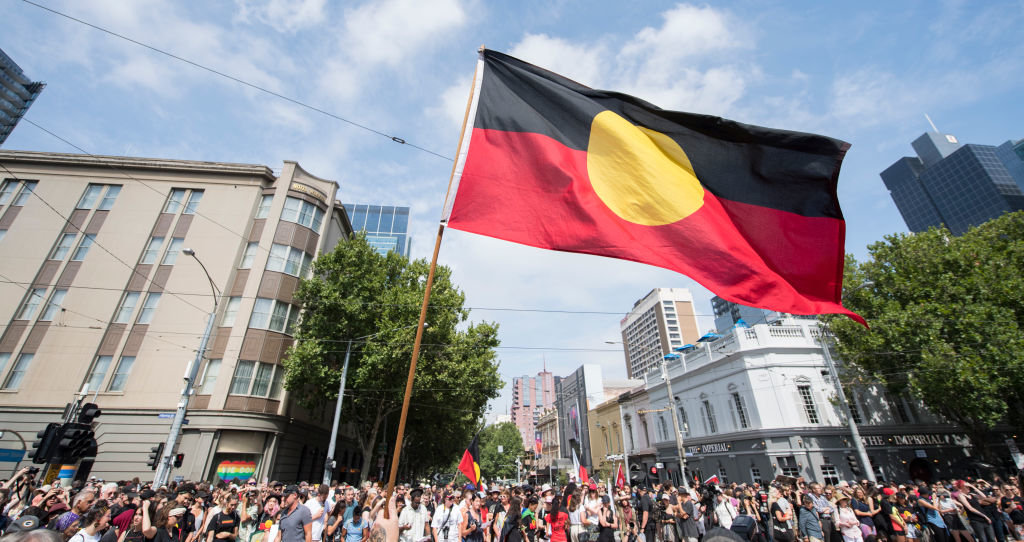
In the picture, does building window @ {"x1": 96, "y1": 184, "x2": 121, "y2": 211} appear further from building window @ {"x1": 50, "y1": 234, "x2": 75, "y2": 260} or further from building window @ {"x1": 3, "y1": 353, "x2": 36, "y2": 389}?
building window @ {"x1": 3, "y1": 353, "x2": 36, "y2": 389}

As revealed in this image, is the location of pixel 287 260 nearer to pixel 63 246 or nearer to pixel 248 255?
pixel 248 255

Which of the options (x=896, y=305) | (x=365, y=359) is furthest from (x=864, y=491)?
(x=365, y=359)

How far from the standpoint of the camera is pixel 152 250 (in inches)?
1034

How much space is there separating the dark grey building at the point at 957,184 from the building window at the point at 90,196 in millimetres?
202955

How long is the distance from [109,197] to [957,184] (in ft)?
730

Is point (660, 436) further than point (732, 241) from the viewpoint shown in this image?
Yes

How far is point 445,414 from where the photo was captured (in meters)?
30.1

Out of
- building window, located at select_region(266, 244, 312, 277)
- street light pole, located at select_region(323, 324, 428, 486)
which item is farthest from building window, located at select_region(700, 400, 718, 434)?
building window, located at select_region(266, 244, 312, 277)

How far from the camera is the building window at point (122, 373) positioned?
23.3 metres

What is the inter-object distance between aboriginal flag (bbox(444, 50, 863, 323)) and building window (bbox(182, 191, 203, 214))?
2901cm

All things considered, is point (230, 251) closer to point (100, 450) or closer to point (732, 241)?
point (100, 450)

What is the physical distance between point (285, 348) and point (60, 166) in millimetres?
19968

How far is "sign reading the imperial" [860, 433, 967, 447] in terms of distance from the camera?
2788cm

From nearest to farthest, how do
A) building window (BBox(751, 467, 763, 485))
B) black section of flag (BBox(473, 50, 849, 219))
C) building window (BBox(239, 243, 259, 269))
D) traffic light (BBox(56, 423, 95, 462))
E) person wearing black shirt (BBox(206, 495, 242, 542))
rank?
black section of flag (BBox(473, 50, 849, 219)), person wearing black shirt (BBox(206, 495, 242, 542)), traffic light (BBox(56, 423, 95, 462)), building window (BBox(239, 243, 259, 269)), building window (BBox(751, 467, 763, 485))
